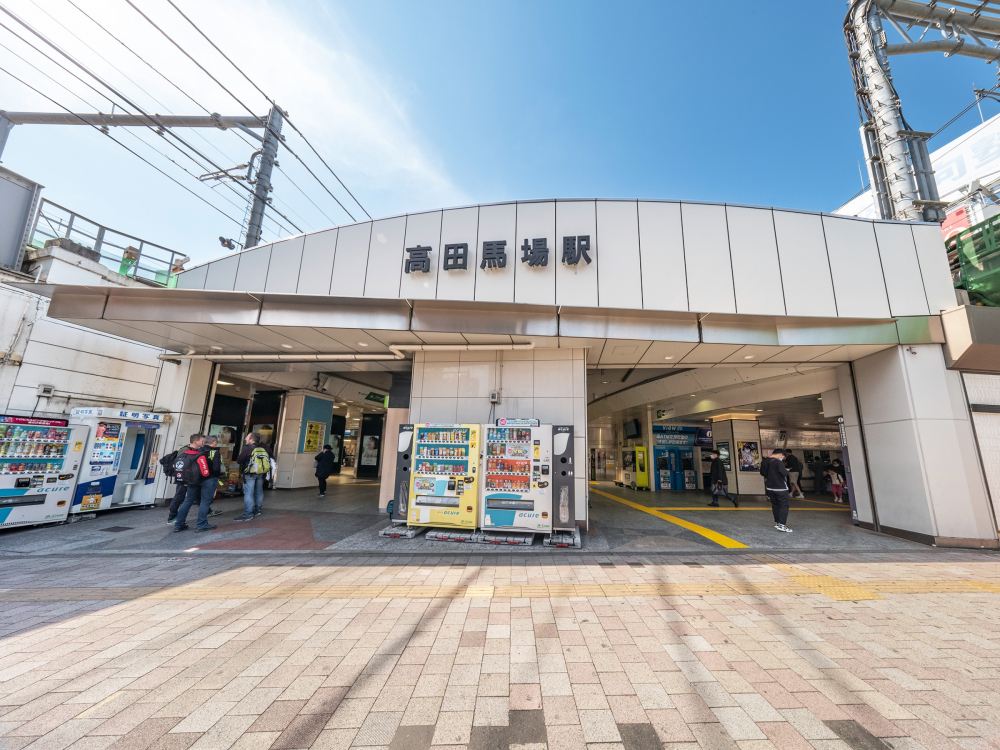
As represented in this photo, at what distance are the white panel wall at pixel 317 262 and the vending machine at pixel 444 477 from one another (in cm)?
346

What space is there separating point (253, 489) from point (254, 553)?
9.79 feet

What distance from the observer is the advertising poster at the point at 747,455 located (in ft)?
42.7

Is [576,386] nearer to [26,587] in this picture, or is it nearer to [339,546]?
[339,546]

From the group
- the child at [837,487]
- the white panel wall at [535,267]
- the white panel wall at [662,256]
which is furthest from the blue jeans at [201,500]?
the child at [837,487]

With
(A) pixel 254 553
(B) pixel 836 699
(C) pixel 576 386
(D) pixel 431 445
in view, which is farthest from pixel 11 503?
(B) pixel 836 699

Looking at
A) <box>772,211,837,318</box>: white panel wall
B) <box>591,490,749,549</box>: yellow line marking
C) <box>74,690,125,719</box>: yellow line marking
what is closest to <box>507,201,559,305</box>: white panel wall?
<box>772,211,837,318</box>: white panel wall

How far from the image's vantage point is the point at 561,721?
2.17 meters

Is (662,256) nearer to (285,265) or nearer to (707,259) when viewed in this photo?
(707,259)

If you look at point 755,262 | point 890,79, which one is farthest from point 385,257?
point 890,79

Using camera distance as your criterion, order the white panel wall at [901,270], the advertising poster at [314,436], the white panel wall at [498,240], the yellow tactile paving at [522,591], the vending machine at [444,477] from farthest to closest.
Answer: the advertising poster at [314,436] → the white panel wall at [901,270] → the white panel wall at [498,240] → the vending machine at [444,477] → the yellow tactile paving at [522,591]

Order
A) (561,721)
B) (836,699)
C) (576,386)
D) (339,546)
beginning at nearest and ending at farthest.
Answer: (561,721) → (836,699) → (339,546) → (576,386)

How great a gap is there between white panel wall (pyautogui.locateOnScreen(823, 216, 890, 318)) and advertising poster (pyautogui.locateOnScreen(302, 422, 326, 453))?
585 inches

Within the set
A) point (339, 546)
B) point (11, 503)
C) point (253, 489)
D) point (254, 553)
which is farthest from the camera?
point (253, 489)

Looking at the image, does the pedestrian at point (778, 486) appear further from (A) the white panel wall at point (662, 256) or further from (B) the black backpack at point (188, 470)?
(B) the black backpack at point (188, 470)
